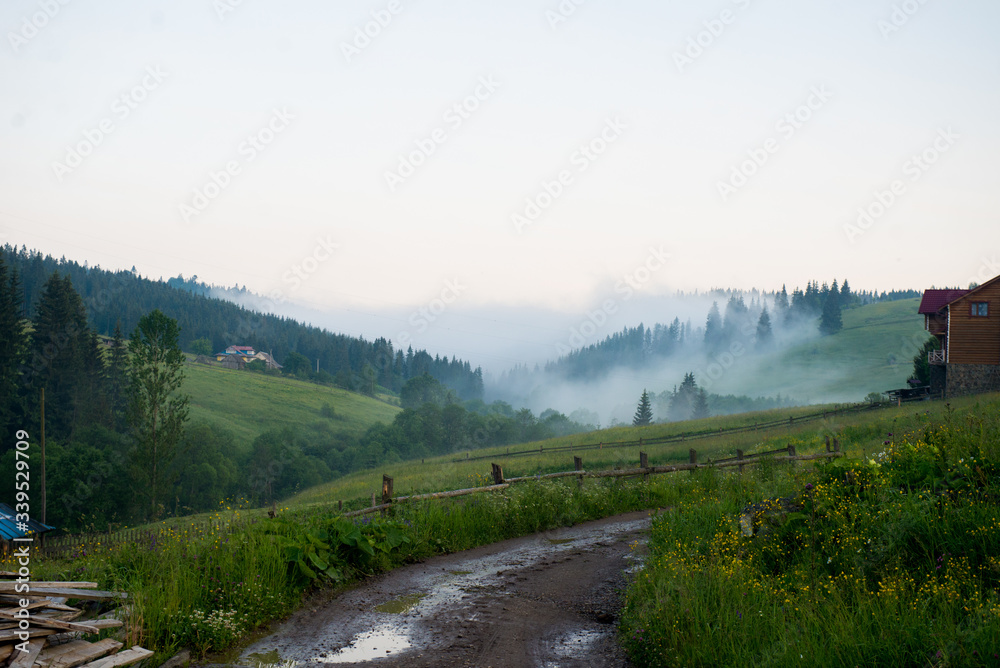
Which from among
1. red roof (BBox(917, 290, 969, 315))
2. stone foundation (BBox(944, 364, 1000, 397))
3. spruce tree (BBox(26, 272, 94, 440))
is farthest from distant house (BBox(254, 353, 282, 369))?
stone foundation (BBox(944, 364, 1000, 397))

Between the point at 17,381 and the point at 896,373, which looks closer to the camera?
the point at 17,381

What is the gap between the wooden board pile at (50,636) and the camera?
18.5 feet

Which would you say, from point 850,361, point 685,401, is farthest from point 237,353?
point 850,361

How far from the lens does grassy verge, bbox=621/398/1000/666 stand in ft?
17.0

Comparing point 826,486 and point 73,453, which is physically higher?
point 826,486

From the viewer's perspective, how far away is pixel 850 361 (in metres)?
145

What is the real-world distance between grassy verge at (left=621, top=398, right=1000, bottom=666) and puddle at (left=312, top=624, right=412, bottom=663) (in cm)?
274

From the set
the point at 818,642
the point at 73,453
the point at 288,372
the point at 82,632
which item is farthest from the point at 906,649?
the point at 288,372

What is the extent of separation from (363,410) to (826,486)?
124104 millimetres

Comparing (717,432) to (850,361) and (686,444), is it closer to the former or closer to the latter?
(686,444)

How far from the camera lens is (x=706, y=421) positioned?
62688 millimetres

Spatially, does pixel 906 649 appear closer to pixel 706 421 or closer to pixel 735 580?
pixel 735 580

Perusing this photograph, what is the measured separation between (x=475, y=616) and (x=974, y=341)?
48851 millimetres

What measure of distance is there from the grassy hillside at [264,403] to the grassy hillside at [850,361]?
94.0 metres
